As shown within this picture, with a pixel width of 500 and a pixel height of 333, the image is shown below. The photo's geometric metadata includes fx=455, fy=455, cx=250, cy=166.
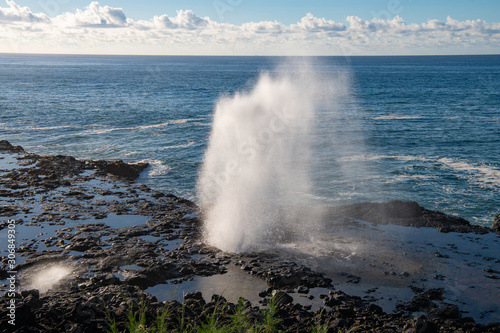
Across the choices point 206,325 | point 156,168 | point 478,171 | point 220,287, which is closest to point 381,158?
point 478,171

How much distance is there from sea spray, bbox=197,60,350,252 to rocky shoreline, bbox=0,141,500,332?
1.70 metres

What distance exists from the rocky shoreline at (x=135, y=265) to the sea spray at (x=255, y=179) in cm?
170

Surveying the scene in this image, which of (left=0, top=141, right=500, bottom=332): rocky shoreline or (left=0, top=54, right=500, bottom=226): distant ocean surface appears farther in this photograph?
(left=0, top=54, right=500, bottom=226): distant ocean surface

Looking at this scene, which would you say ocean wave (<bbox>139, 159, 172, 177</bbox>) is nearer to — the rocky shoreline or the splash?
the rocky shoreline

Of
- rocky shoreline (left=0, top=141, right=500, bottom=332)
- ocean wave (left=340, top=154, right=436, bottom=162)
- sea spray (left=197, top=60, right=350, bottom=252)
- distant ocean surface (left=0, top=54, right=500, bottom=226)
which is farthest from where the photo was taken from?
ocean wave (left=340, top=154, right=436, bottom=162)

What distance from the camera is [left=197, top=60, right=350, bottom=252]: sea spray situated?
23391mm

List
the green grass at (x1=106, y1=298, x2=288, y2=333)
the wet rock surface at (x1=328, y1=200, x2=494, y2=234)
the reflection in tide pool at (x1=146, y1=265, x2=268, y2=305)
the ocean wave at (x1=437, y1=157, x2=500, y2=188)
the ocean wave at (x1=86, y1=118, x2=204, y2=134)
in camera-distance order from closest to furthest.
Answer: the green grass at (x1=106, y1=298, x2=288, y2=333) → the reflection in tide pool at (x1=146, y1=265, x2=268, y2=305) → the wet rock surface at (x1=328, y1=200, x2=494, y2=234) → the ocean wave at (x1=437, y1=157, x2=500, y2=188) → the ocean wave at (x1=86, y1=118, x2=204, y2=134)

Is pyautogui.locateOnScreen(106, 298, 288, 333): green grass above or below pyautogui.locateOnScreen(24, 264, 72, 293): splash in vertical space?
above

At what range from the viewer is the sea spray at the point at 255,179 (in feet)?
76.7

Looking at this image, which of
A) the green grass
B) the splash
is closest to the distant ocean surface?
the splash

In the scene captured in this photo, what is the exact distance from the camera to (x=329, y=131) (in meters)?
54.2

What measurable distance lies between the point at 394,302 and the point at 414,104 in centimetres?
6888

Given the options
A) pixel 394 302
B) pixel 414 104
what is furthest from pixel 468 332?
pixel 414 104

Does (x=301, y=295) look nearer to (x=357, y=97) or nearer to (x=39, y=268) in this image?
(x=39, y=268)
